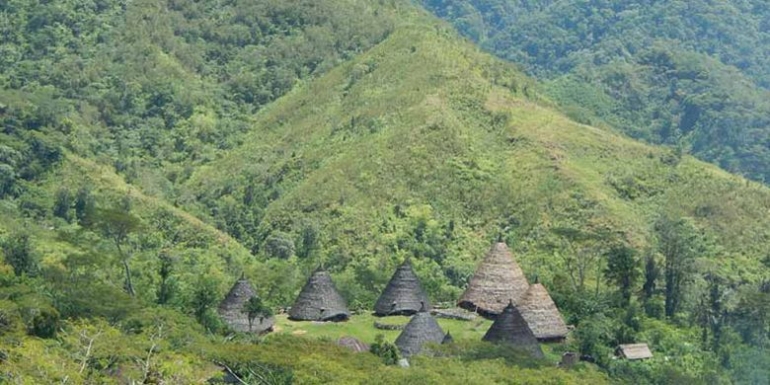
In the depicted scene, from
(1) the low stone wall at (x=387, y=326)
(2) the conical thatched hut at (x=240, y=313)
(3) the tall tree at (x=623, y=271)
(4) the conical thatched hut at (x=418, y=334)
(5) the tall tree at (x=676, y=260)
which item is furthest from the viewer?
(5) the tall tree at (x=676, y=260)

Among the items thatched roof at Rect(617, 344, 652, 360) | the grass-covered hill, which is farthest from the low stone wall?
thatched roof at Rect(617, 344, 652, 360)

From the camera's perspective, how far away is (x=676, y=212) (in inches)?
2598

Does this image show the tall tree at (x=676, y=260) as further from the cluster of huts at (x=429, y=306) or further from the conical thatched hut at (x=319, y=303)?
the conical thatched hut at (x=319, y=303)

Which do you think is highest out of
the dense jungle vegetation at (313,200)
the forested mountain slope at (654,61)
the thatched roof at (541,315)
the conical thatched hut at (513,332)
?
the conical thatched hut at (513,332)

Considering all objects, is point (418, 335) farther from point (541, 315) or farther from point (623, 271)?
point (623, 271)

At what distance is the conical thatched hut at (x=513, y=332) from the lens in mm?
44250

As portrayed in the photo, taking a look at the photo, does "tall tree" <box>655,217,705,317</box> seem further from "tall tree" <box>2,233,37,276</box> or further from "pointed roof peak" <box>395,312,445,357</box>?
"tall tree" <box>2,233,37,276</box>

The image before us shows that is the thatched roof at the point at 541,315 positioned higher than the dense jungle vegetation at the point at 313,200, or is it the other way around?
the thatched roof at the point at 541,315

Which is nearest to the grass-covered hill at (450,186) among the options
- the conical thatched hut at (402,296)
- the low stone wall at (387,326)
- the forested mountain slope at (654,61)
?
the conical thatched hut at (402,296)

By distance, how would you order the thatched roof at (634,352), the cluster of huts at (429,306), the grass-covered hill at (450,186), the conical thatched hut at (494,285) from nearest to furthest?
the cluster of huts at (429,306) → the thatched roof at (634,352) → the conical thatched hut at (494,285) → the grass-covered hill at (450,186)

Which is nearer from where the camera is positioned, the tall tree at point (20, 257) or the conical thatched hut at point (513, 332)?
the conical thatched hut at point (513, 332)

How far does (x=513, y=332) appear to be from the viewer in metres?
44.5

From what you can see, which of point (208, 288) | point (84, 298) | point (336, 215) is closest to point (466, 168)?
point (336, 215)

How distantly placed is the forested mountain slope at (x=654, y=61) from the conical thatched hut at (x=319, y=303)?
40273 millimetres
